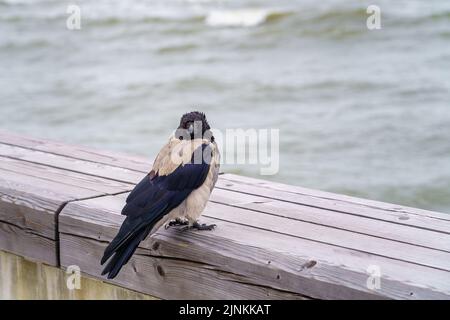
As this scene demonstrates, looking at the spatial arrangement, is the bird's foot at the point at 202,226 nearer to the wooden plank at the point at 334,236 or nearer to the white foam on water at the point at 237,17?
the wooden plank at the point at 334,236

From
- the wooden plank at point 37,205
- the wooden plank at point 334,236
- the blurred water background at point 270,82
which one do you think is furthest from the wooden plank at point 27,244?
the blurred water background at point 270,82

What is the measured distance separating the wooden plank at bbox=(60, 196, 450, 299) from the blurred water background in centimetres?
488

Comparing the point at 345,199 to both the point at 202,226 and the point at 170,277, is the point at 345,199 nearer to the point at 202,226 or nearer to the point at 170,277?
the point at 202,226

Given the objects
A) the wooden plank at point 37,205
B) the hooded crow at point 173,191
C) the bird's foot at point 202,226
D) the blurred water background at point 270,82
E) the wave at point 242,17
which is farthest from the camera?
the wave at point 242,17

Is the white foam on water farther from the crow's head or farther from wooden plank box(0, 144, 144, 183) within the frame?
the crow's head

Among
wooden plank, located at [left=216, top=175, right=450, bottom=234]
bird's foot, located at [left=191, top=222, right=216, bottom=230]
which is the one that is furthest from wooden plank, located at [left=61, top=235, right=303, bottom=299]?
wooden plank, located at [left=216, top=175, right=450, bottom=234]

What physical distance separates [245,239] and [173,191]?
0.87 ft

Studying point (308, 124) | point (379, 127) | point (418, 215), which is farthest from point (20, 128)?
point (418, 215)

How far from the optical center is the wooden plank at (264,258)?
6.81 ft

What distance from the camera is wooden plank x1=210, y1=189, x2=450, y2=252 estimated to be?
2434 millimetres

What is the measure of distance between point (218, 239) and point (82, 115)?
8257 millimetres

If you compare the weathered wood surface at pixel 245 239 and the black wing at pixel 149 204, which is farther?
the black wing at pixel 149 204

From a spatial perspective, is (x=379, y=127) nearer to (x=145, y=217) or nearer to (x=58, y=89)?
(x=58, y=89)

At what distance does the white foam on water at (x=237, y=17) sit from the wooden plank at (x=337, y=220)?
12.9m
